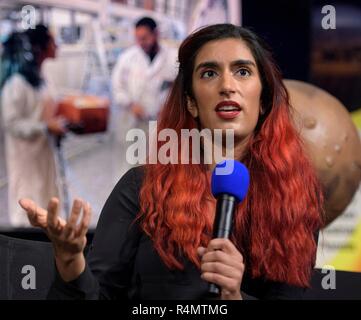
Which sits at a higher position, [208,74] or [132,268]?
[208,74]

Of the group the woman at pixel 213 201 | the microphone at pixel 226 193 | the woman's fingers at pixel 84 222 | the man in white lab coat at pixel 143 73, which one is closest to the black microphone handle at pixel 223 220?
the microphone at pixel 226 193

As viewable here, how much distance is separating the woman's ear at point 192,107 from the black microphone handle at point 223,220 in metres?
0.35

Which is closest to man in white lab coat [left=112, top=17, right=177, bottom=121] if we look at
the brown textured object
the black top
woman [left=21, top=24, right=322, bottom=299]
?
the brown textured object

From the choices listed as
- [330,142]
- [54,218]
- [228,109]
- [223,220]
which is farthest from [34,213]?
[330,142]

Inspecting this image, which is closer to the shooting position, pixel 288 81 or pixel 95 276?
pixel 95 276

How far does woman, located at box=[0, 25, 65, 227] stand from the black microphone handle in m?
1.34

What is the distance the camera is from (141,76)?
219cm

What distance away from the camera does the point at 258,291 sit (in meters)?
1.18

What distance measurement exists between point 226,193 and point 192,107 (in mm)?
359

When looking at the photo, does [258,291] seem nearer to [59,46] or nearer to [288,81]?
[288,81]

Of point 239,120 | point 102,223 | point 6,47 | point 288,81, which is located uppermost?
point 6,47

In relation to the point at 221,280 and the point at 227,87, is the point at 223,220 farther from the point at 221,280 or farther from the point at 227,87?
the point at 227,87

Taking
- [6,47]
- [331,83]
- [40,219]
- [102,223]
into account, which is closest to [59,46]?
[6,47]

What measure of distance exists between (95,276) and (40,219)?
0.88ft
